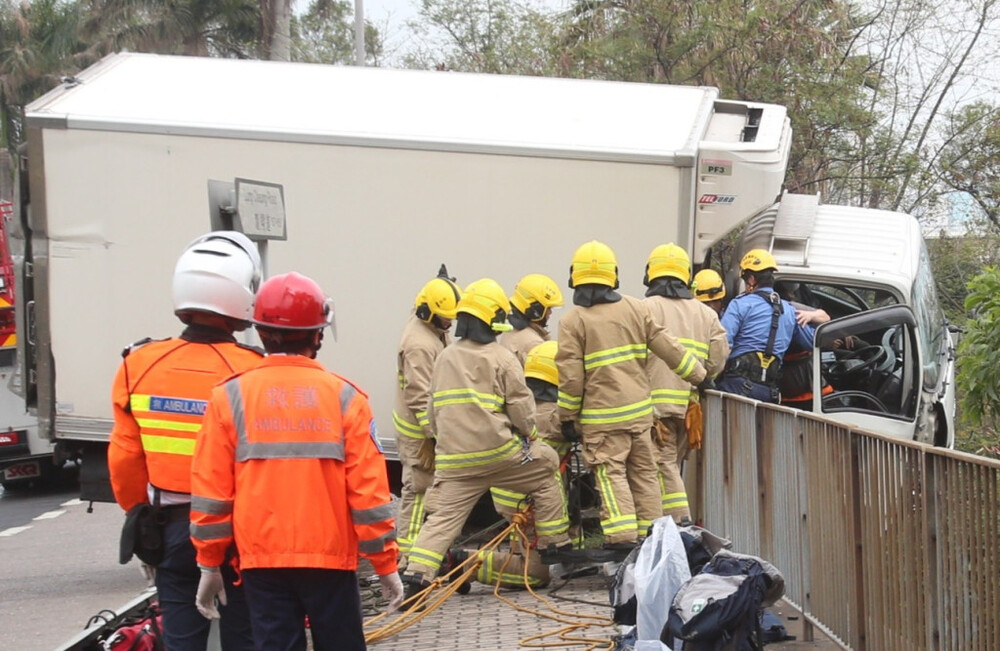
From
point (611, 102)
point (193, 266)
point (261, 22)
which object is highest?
point (261, 22)

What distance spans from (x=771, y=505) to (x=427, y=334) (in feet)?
8.74

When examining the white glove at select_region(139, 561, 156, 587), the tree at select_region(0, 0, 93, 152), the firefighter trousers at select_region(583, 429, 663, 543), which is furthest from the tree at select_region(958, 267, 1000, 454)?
the tree at select_region(0, 0, 93, 152)

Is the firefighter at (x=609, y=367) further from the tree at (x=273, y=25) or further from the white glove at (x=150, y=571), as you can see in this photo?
the tree at (x=273, y=25)

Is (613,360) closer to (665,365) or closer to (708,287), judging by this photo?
(665,365)

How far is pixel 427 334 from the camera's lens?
8.59m

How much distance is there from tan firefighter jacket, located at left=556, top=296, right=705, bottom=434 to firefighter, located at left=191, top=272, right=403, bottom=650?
349cm

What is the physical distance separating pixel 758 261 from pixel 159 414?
557 cm

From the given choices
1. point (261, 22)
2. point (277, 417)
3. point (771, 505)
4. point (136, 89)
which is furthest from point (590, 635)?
point (261, 22)

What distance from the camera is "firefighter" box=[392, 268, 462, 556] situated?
8.51m

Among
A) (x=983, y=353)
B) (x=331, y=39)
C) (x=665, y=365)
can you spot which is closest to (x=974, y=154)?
(x=665, y=365)

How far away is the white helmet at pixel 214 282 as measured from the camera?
4.85 m

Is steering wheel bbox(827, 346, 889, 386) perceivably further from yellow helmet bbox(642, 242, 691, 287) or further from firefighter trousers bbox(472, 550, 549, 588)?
firefighter trousers bbox(472, 550, 549, 588)

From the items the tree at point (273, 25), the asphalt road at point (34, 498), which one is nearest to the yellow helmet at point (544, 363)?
the asphalt road at point (34, 498)

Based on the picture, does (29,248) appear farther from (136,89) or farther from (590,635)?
(590,635)
